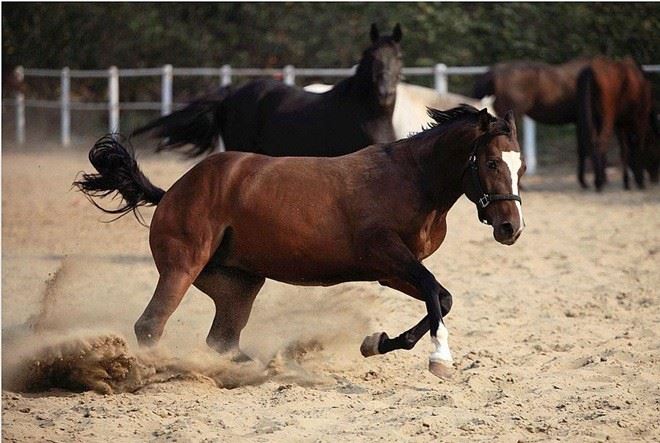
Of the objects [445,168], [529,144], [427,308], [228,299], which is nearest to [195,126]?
A: [228,299]

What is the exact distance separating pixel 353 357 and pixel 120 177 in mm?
1607

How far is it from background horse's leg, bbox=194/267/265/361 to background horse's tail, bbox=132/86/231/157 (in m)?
2.97

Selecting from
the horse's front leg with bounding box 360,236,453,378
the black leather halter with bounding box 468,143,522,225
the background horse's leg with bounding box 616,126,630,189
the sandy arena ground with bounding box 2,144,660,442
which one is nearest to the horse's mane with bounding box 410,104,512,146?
the black leather halter with bounding box 468,143,522,225

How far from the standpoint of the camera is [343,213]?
17.4ft

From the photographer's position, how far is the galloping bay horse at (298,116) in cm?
823

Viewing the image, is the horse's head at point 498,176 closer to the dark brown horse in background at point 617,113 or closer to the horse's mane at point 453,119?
the horse's mane at point 453,119

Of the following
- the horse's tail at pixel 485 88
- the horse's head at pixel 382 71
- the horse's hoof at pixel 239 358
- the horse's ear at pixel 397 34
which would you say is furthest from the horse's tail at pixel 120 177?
the horse's tail at pixel 485 88

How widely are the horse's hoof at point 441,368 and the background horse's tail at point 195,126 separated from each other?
13.3 feet

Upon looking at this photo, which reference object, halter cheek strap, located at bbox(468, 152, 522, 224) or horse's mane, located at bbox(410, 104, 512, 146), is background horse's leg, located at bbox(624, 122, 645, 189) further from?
halter cheek strap, located at bbox(468, 152, 522, 224)

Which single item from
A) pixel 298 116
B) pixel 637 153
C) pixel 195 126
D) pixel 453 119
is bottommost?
pixel 637 153

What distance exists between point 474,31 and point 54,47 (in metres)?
10.0

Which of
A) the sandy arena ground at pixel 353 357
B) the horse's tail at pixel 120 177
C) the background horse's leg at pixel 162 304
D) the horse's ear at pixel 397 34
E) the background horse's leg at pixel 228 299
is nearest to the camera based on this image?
the sandy arena ground at pixel 353 357

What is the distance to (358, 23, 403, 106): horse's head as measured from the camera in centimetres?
817

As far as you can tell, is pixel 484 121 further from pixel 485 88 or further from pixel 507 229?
pixel 485 88
